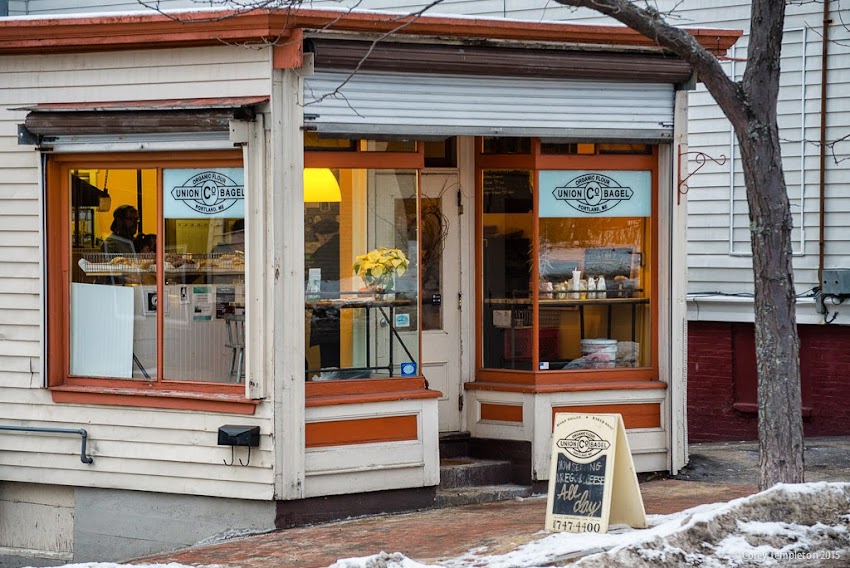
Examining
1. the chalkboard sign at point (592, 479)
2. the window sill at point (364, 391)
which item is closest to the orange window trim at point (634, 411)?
the window sill at point (364, 391)

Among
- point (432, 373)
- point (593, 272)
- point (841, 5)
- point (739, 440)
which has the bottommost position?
point (739, 440)

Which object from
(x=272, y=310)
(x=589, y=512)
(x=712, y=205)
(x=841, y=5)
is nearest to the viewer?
(x=589, y=512)

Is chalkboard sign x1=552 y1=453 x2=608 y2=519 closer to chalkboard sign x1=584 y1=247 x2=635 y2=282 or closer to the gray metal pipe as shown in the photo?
chalkboard sign x1=584 y1=247 x2=635 y2=282

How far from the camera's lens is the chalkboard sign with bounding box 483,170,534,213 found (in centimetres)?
993

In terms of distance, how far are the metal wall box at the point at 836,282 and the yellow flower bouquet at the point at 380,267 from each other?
4.97 m

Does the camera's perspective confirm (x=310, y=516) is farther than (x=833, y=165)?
No

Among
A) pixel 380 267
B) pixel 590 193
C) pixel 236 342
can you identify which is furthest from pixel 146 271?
pixel 590 193

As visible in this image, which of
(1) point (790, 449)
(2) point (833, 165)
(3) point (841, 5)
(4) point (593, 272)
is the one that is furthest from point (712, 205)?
(1) point (790, 449)

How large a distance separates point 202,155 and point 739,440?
6.89 meters

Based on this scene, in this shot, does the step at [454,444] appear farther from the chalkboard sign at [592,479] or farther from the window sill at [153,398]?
the chalkboard sign at [592,479]

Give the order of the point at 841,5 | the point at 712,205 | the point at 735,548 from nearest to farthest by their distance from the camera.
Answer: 1. the point at 735,548
2. the point at 841,5
3. the point at 712,205

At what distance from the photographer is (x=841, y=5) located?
40.1 ft

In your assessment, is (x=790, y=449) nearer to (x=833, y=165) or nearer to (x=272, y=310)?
(x=272, y=310)

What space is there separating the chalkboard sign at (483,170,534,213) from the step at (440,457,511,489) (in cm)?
210
